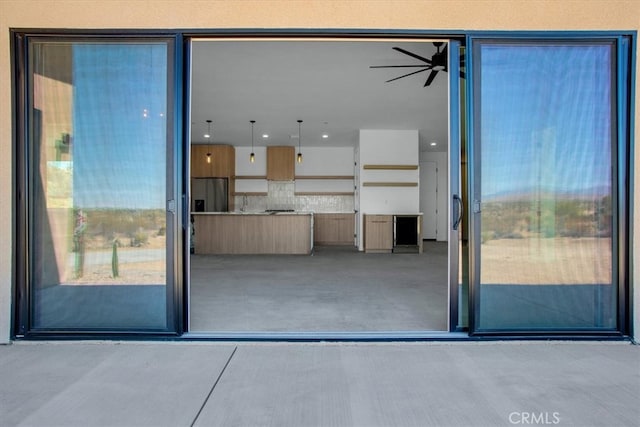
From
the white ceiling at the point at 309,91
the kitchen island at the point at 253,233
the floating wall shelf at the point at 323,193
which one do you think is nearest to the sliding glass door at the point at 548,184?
the white ceiling at the point at 309,91

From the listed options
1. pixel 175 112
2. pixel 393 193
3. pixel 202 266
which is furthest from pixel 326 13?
pixel 393 193

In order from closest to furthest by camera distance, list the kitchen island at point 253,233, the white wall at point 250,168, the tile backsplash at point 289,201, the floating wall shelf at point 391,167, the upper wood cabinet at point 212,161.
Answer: the kitchen island at point 253,233, the floating wall shelf at point 391,167, the upper wood cabinet at point 212,161, the white wall at point 250,168, the tile backsplash at point 289,201

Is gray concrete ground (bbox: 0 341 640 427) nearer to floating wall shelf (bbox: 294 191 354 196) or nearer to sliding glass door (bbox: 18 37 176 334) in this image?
sliding glass door (bbox: 18 37 176 334)

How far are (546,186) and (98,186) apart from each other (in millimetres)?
2964

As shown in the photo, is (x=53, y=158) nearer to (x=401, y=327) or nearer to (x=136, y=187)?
(x=136, y=187)

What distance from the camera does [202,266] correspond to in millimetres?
6367

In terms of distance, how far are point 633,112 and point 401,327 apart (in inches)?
85.3

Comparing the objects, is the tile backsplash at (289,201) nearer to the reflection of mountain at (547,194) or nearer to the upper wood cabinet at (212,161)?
the upper wood cabinet at (212,161)

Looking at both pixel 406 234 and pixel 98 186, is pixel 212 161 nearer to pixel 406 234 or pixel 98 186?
pixel 406 234

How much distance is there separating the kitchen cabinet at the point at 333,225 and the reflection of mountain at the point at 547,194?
778 centimetres

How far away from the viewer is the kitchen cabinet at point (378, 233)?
868 centimetres

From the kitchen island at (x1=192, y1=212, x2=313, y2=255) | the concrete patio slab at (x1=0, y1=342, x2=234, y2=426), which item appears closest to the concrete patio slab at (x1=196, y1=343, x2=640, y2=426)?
the concrete patio slab at (x1=0, y1=342, x2=234, y2=426)

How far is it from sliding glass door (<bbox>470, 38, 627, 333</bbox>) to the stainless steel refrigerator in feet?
27.1

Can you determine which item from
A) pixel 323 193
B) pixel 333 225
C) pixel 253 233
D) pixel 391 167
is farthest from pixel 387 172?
pixel 253 233
